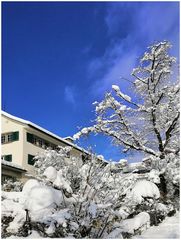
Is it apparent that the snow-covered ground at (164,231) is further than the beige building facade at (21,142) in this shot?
No

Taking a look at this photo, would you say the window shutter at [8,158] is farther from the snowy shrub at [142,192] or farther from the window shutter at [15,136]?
the snowy shrub at [142,192]

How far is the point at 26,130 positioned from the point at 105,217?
18.3 m

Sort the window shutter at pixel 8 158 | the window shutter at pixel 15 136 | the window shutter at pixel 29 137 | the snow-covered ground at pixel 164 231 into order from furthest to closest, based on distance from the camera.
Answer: the window shutter at pixel 29 137 → the window shutter at pixel 15 136 → the window shutter at pixel 8 158 → the snow-covered ground at pixel 164 231

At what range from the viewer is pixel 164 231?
288 inches

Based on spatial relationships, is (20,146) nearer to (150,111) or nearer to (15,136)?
(15,136)

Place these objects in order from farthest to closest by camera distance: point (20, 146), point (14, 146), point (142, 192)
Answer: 1. point (14, 146)
2. point (20, 146)
3. point (142, 192)

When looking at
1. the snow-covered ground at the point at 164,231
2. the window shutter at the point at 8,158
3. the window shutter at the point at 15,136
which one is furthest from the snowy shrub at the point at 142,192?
the window shutter at the point at 15,136

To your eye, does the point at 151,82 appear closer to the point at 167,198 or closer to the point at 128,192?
the point at 167,198

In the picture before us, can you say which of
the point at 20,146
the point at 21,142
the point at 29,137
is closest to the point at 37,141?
the point at 29,137

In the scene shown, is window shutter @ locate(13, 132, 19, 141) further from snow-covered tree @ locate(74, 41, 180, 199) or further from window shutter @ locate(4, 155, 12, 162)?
snow-covered tree @ locate(74, 41, 180, 199)

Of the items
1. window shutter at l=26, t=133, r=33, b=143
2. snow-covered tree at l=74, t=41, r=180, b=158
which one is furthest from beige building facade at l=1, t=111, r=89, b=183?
snow-covered tree at l=74, t=41, r=180, b=158

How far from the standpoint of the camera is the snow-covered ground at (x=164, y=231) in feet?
21.3

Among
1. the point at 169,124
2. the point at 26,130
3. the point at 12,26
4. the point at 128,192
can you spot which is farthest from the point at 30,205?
the point at 26,130

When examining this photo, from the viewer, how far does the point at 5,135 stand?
947 inches
